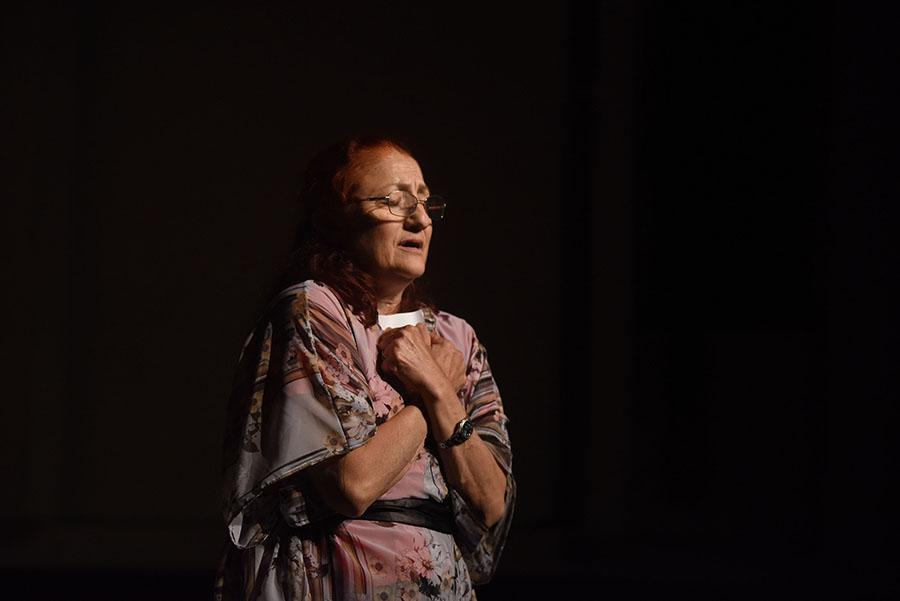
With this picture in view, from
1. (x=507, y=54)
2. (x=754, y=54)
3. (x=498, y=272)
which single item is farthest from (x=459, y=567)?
(x=754, y=54)

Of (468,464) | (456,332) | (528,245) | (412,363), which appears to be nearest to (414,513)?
(468,464)

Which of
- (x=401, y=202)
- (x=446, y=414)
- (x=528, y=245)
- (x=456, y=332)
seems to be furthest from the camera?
(x=528, y=245)

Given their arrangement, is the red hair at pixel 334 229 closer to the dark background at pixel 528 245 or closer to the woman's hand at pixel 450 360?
the woman's hand at pixel 450 360

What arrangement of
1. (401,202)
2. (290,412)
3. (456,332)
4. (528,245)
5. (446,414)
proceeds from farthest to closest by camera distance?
(528,245) < (456,332) < (401,202) < (446,414) < (290,412)

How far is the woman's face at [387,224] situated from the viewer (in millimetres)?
1700

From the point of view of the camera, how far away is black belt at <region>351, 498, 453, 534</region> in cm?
160

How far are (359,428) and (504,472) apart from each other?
328 mm

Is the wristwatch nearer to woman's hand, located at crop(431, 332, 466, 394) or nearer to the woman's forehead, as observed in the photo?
woman's hand, located at crop(431, 332, 466, 394)

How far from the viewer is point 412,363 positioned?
1.62m

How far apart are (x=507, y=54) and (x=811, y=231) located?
1468mm

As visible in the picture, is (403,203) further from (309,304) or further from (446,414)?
(446,414)

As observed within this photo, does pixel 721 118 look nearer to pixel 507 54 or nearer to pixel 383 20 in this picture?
pixel 507 54

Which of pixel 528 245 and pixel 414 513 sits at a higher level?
pixel 528 245

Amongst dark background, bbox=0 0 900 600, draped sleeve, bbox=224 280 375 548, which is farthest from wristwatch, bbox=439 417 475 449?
dark background, bbox=0 0 900 600
